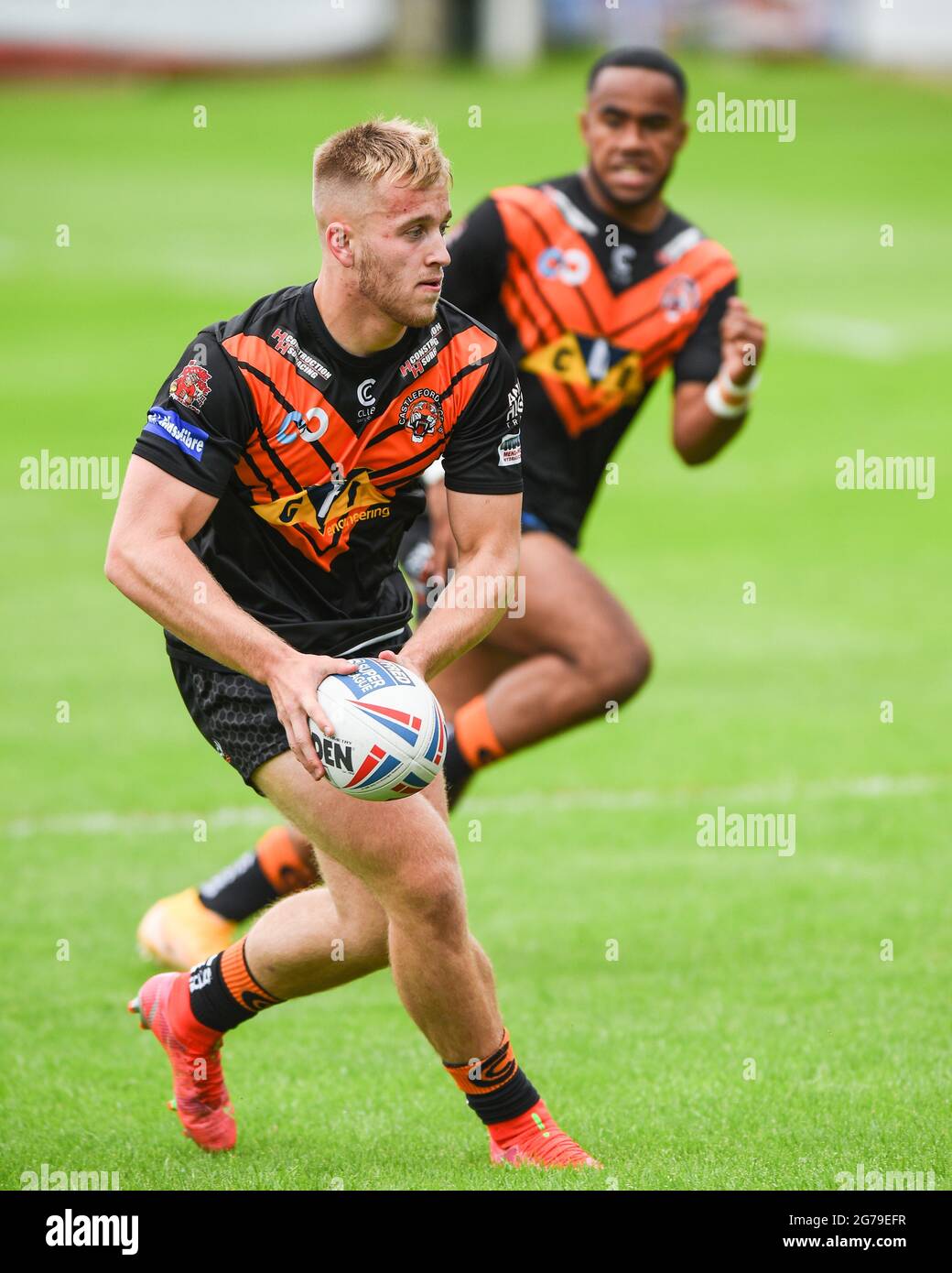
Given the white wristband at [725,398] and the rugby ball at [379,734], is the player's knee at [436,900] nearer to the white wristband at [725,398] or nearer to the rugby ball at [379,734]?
the rugby ball at [379,734]

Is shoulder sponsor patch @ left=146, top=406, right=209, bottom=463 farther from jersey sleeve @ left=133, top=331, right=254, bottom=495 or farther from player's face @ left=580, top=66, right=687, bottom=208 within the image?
player's face @ left=580, top=66, right=687, bottom=208

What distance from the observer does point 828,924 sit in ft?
22.4

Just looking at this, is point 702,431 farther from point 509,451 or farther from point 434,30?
point 434,30

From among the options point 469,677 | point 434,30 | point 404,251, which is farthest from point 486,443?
point 434,30

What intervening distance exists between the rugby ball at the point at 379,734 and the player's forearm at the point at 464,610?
0.91 feet

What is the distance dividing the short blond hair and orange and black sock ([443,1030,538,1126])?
2.15 meters

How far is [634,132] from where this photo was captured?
261 inches

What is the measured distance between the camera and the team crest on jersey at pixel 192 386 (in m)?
4.47

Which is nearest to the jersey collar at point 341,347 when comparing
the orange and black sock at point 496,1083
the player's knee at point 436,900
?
the player's knee at point 436,900

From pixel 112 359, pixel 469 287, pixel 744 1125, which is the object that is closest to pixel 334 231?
pixel 469 287

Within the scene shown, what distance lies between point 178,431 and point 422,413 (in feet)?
2.18

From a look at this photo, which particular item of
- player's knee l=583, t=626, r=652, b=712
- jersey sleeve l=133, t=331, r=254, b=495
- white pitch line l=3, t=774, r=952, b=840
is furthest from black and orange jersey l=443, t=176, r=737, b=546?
jersey sleeve l=133, t=331, r=254, b=495

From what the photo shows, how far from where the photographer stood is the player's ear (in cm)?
454

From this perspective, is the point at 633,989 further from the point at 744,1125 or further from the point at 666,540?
the point at 666,540
